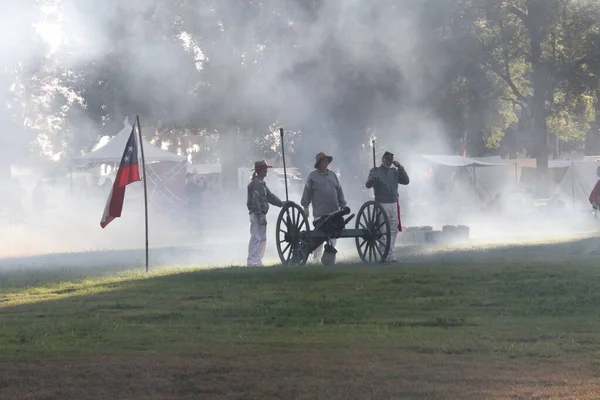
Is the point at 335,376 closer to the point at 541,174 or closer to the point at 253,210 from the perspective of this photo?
the point at 253,210

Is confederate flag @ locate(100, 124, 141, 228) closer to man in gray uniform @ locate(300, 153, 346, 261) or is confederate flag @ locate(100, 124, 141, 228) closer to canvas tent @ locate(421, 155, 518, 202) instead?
man in gray uniform @ locate(300, 153, 346, 261)

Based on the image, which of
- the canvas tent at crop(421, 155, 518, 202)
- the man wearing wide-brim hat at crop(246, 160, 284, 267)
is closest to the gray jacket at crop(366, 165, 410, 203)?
the man wearing wide-brim hat at crop(246, 160, 284, 267)

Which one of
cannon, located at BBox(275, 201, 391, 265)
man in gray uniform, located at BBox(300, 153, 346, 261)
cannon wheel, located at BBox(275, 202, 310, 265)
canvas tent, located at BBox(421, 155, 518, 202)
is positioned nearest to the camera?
cannon, located at BBox(275, 201, 391, 265)

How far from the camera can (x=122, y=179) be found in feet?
53.7

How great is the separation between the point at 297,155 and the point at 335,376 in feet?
111

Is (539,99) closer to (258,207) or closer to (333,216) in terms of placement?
(258,207)

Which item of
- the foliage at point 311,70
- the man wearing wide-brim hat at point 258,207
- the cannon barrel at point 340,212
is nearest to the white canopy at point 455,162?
the foliage at point 311,70

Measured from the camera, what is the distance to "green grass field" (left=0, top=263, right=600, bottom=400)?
24.3 feet

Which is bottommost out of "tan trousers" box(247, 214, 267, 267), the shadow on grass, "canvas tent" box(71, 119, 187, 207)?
the shadow on grass

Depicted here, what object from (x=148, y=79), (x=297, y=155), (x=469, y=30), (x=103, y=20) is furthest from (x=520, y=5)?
(x=103, y=20)

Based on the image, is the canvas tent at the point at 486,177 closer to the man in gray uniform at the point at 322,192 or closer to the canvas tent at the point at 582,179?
the canvas tent at the point at 582,179

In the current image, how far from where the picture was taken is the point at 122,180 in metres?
16.4

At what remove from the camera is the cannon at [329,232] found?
16625mm

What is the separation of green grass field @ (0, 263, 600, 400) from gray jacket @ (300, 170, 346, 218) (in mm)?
2249
